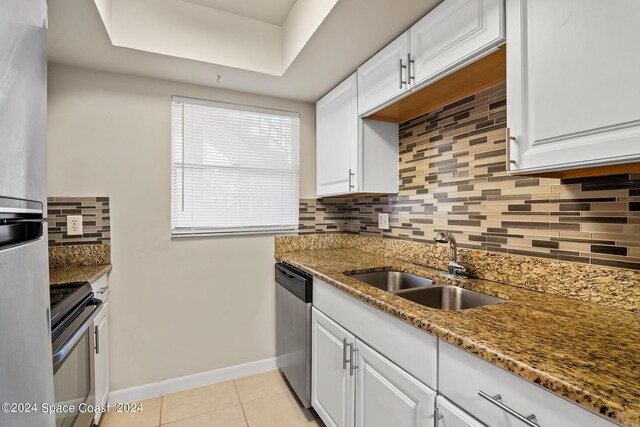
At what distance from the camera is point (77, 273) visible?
5.47 ft

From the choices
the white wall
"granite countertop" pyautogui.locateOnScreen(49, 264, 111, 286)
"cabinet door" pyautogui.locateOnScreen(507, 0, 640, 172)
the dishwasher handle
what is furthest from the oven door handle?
"cabinet door" pyautogui.locateOnScreen(507, 0, 640, 172)

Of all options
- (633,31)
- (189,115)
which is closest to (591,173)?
(633,31)

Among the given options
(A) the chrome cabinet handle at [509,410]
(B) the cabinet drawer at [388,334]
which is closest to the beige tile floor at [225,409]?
(B) the cabinet drawer at [388,334]

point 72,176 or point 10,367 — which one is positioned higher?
point 72,176

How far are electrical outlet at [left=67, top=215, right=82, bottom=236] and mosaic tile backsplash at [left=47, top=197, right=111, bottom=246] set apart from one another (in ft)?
0.05

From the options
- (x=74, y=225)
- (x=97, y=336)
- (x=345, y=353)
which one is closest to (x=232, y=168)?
(x=74, y=225)

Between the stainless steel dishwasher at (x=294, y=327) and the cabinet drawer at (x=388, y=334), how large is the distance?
282 mm

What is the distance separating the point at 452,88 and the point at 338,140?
0.86 m

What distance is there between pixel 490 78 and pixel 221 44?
5.07ft

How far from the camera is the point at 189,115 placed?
2162 millimetres

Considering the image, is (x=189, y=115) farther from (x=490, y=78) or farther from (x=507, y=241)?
(x=507, y=241)

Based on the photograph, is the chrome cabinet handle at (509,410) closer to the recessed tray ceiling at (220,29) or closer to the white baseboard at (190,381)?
the recessed tray ceiling at (220,29)

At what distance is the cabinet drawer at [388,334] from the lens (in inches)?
36.9

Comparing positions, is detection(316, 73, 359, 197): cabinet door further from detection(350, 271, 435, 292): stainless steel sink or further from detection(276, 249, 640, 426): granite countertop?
detection(276, 249, 640, 426): granite countertop
